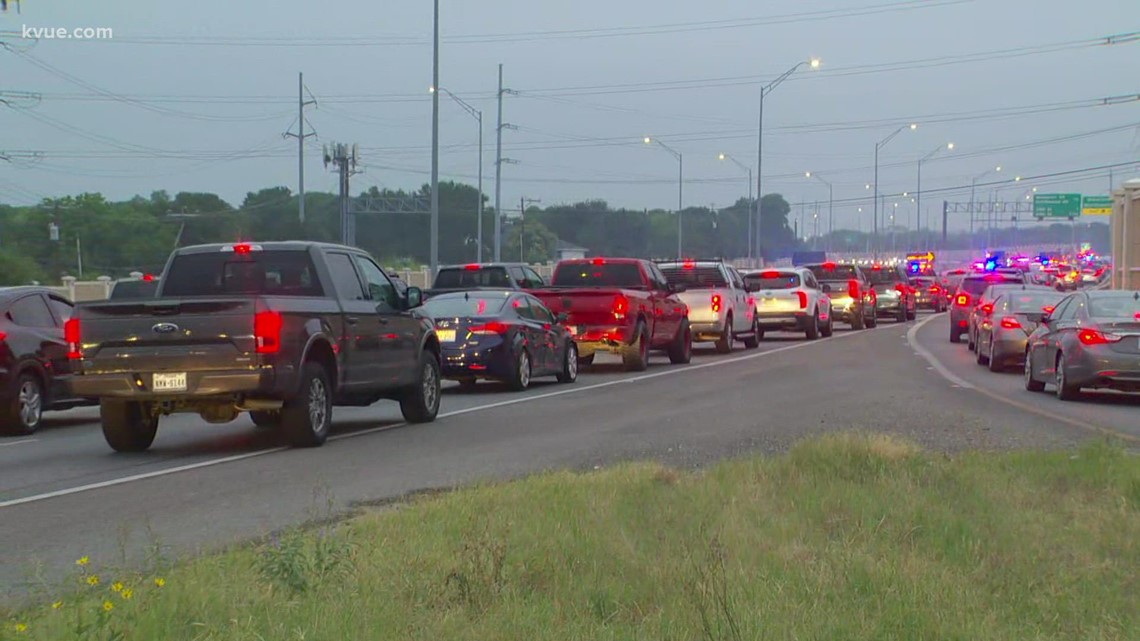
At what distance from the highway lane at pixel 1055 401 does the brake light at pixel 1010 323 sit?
2.75ft

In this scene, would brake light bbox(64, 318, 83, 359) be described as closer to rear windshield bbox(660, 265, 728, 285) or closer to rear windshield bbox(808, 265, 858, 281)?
rear windshield bbox(660, 265, 728, 285)

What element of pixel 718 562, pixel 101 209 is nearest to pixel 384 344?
pixel 718 562

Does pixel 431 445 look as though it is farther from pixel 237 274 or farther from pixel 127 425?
pixel 127 425

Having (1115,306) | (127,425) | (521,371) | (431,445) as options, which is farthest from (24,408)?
(1115,306)

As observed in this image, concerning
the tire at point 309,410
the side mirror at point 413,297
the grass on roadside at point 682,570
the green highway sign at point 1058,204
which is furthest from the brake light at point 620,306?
the green highway sign at point 1058,204

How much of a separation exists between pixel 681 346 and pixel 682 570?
68.3 ft

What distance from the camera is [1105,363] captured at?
18.8 meters

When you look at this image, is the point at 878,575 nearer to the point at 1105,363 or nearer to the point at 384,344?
the point at 384,344

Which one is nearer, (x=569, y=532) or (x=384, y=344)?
(x=569, y=532)

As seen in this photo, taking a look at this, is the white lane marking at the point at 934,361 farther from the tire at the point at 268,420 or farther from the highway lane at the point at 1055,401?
the tire at the point at 268,420

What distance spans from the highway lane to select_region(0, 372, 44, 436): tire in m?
11.3

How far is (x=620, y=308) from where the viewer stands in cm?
2428

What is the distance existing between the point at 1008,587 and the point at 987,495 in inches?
101

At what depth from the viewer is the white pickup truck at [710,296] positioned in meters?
30.6
